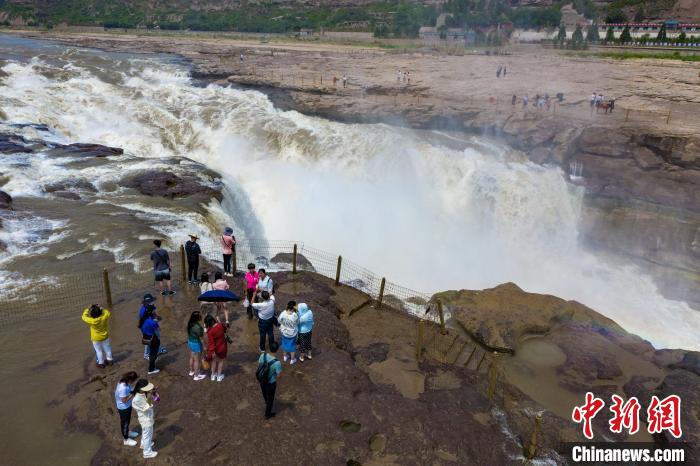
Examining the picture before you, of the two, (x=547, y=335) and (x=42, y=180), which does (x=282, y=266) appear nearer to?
(x=547, y=335)

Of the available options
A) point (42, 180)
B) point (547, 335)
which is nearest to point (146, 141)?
point (42, 180)

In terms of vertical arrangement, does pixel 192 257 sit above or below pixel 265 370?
below

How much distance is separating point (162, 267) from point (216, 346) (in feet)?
10.9

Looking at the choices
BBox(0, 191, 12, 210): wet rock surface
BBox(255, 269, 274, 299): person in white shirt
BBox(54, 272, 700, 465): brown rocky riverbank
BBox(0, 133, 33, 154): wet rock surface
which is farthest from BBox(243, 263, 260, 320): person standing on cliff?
BBox(0, 133, 33, 154): wet rock surface

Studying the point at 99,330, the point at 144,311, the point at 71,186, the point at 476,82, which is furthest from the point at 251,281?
the point at 476,82

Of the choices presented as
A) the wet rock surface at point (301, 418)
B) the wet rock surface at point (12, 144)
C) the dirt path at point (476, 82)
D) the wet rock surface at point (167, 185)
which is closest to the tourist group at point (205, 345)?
the wet rock surface at point (301, 418)

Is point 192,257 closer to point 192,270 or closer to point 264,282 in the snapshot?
point 192,270

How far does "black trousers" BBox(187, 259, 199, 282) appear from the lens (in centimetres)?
1099

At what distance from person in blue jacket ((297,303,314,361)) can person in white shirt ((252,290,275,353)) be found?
467 mm

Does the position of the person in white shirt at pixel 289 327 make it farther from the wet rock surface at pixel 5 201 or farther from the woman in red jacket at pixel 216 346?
the wet rock surface at pixel 5 201

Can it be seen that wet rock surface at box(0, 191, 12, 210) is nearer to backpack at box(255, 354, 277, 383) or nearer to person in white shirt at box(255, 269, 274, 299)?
person in white shirt at box(255, 269, 274, 299)

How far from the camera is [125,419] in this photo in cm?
675

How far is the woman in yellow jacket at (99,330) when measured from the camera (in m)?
7.83

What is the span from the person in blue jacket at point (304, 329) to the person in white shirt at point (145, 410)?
2698 millimetres
